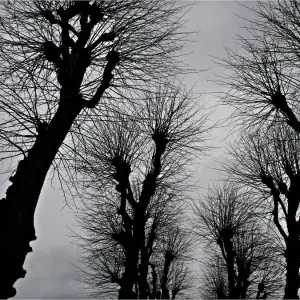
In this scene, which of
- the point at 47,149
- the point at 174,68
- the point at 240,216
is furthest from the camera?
the point at 240,216

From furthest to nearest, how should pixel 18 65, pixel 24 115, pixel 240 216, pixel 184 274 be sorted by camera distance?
pixel 184 274
pixel 240 216
pixel 18 65
pixel 24 115

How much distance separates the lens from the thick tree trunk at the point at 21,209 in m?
4.14

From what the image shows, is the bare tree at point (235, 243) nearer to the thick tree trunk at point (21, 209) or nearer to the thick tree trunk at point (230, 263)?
the thick tree trunk at point (230, 263)

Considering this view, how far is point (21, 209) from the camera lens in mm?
4406

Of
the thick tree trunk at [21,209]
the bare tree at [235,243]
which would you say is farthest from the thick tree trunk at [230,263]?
the thick tree trunk at [21,209]

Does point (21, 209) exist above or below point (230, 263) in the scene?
above

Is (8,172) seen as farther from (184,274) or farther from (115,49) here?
(184,274)

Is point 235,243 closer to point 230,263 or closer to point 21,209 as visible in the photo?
point 230,263

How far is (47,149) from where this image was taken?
4945 mm

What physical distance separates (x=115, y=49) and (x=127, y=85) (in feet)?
2.49

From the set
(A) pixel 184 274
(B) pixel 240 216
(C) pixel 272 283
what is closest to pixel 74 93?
(B) pixel 240 216

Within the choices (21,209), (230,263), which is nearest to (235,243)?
(230,263)

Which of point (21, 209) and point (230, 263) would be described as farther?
point (230, 263)

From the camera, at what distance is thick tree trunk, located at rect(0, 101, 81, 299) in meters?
4.14
